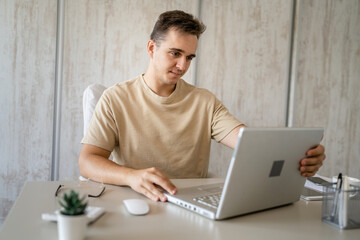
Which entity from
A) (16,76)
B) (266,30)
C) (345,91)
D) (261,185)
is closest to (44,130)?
(16,76)

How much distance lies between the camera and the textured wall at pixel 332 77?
9.43 ft

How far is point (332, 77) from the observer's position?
2.94 metres

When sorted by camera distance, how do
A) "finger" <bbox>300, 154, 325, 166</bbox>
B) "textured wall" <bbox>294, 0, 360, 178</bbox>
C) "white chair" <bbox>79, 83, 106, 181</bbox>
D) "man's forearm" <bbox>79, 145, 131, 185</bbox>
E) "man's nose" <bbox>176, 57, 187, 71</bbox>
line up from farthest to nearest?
"textured wall" <bbox>294, 0, 360, 178</bbox> < "white chair" <bbox>79, 83, 106, 181</bbox> < "man's nose" <bbox>176, 57, 187, 71</bbox> < "man's forearm" <bbox>79, 145, 131, 185</bbox> < "finger" <bbox>300, 154, 325, 166</bbox>

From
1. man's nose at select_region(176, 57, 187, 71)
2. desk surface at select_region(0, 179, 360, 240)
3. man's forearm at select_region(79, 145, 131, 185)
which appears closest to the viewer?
desk surface at select_region(0, 179, 360, 240)

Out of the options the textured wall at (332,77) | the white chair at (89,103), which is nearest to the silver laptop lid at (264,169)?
the white chair at (89,103)

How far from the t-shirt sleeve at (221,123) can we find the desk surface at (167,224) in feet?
2.07

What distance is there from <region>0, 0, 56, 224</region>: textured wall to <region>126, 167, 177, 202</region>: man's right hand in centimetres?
170

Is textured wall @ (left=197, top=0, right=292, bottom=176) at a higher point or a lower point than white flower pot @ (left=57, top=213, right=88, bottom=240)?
higher

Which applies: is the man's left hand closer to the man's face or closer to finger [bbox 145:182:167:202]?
finger [bbox 145:182:167:202]

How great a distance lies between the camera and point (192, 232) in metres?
0.83

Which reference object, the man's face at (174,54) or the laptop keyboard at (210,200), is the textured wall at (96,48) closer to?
the man's face at (174,54)

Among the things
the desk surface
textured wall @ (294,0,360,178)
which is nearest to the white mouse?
the desk surface

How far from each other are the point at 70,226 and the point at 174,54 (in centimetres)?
108

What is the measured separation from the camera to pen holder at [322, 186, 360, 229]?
92 cm
